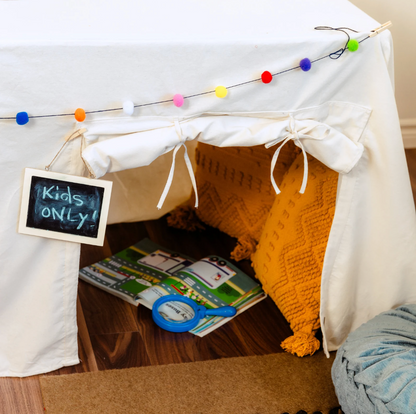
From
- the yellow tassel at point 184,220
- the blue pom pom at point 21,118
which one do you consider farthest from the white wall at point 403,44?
the blue pom pom at point 21,118

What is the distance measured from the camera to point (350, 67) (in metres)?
0.96

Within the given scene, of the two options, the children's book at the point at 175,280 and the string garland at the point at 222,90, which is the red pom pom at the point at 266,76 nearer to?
the string garland at the point at 222,90

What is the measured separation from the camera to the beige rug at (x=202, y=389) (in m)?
1.03

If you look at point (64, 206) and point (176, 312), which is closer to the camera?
point (64, 206)

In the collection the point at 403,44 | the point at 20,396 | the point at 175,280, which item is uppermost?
the point at 403,44

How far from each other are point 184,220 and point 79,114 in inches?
31.3

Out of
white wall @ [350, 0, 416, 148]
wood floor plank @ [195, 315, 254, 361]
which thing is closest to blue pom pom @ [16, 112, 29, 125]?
wood floor plank @ [195, 315, 254, 361]

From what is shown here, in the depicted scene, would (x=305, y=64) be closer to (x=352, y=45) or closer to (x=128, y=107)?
(x=352, y=45)

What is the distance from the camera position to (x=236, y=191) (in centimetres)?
150

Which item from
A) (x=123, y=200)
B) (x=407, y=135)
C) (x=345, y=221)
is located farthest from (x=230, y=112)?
(x=407, y=135)

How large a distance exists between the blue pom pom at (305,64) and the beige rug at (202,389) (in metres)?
0.63

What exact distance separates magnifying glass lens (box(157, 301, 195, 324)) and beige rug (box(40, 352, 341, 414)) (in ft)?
0.45

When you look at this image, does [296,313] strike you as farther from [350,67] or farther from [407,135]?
[407,135]

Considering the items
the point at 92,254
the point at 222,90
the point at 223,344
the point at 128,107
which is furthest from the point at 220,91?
the point at 92,254
